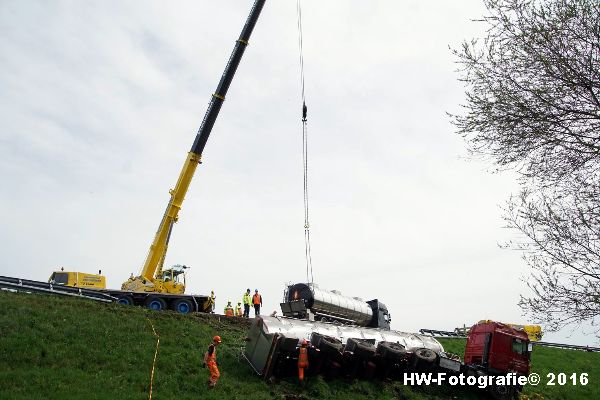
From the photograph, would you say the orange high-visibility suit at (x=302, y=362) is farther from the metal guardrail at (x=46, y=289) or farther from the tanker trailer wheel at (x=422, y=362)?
the metal guardrail at (x=46, y=289)

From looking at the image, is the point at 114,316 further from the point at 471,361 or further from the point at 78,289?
the point at 471,361

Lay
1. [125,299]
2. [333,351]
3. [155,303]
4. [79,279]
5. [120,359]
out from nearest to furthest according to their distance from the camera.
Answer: [120,359] → [333,351] → [125,299] → [155,303] → [79,279]

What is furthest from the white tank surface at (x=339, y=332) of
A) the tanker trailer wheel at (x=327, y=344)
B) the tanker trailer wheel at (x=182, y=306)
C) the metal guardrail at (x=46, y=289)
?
the tanker trailer wheel at (x=182, y=306)

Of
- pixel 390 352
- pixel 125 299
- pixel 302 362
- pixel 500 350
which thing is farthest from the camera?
pixel 125 299

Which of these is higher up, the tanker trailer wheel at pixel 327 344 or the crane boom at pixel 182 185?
the crane boom at pixel 182 185

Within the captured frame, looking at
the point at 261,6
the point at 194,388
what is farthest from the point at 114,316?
the point at 261,6

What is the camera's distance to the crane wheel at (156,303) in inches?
1114

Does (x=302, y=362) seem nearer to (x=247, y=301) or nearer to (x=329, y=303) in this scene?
(x=329, y=303)

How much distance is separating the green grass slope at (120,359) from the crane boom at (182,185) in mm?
4976

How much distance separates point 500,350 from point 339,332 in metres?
7.95

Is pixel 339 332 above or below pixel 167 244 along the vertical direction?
below

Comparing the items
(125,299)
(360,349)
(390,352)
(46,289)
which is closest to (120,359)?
(360,349)

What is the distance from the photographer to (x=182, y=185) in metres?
28.8

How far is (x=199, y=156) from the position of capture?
2884 cm
